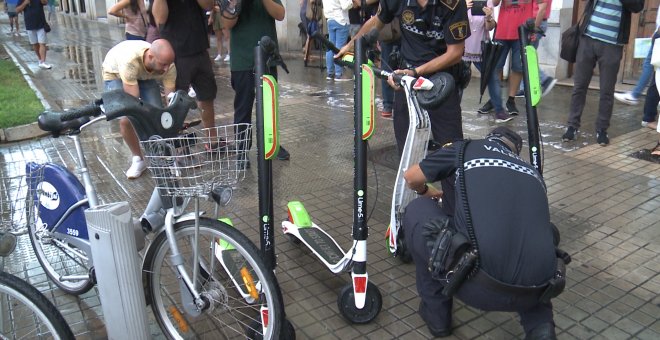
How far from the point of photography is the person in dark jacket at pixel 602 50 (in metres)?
5.93

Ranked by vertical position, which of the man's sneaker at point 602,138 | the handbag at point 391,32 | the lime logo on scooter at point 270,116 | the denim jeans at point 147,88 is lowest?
the man's sneaker at point 602,138

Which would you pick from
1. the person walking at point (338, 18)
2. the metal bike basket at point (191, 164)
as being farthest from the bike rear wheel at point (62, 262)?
the person walking at point (338, 18)

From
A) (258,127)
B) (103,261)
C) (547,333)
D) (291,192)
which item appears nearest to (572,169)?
(291,192)

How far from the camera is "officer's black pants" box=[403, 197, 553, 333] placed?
2592 millimetres

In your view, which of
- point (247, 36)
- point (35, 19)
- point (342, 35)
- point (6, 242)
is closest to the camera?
point (6, 242)

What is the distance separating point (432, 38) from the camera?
12.7 ft

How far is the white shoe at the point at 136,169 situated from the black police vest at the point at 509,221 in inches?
147

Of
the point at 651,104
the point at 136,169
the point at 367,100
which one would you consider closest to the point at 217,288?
the point at 367,100

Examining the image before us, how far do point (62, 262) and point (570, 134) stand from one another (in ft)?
17.0

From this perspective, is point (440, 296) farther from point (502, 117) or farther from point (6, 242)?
point (502, 117)

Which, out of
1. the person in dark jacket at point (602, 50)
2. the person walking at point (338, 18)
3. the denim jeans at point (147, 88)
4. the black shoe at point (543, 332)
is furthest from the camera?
the person walking at point (338, 18)

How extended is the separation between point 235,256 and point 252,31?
3.06 meters

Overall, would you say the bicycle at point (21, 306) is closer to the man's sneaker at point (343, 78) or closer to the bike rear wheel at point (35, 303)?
the bike rear wheel at point (35, 303)

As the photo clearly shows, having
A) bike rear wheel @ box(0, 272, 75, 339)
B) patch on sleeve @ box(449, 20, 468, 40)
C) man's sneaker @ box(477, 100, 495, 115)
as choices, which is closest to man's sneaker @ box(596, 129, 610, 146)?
man's sneaker @ box(477, 100, 495, 115)
